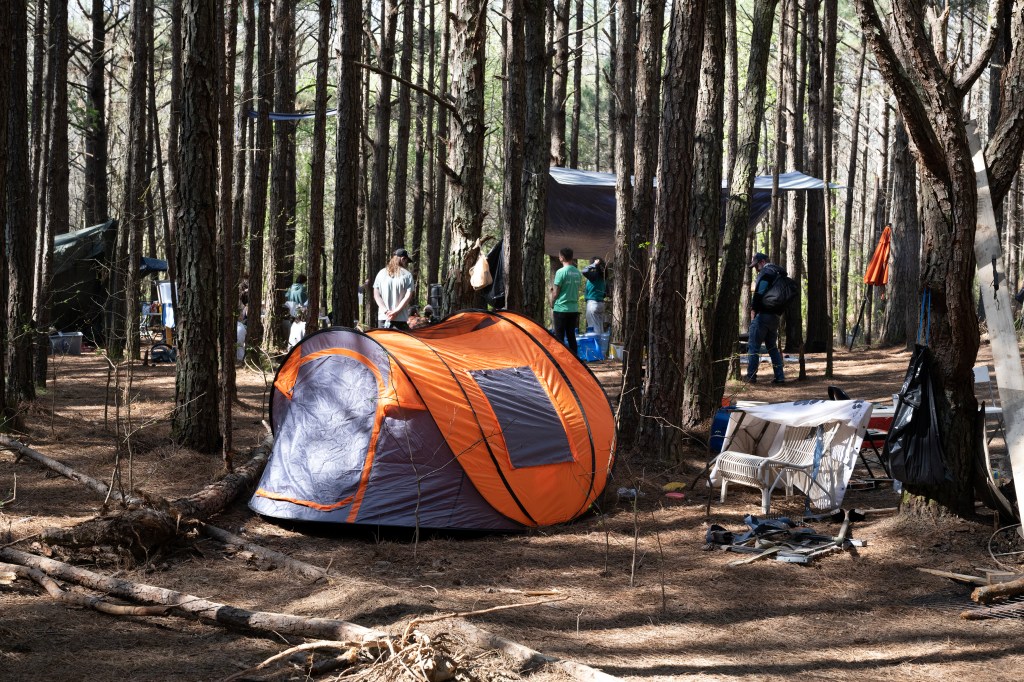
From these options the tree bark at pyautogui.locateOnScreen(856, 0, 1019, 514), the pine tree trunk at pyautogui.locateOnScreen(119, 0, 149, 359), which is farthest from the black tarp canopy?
Answer: the tree bark at pyautogui.locateOnScreen(856, 0, 1019, 514)

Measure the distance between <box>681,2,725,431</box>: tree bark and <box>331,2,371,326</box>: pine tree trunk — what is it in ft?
13.8

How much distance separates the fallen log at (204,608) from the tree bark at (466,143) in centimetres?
477

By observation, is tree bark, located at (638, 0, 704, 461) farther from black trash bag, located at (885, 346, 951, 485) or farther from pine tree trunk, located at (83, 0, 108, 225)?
pine tree trunk, located at (83, 0, 108, 225)

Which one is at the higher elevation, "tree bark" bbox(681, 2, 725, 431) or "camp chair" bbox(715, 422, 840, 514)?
"tree bark" bbox(681, 2, 725, 431)

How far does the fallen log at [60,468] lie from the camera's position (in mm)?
6340

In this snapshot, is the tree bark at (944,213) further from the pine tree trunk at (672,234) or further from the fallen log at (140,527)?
the fallen log at (140,527)

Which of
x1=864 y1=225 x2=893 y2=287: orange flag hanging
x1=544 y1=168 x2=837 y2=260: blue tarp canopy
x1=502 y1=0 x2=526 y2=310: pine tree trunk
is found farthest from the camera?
x1=864 y1=225 x2=893 y2=287: orange flag hanging

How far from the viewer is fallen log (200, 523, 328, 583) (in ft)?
16.7

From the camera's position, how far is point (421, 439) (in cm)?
602

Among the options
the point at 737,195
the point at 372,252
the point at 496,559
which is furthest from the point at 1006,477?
the point at 372,252

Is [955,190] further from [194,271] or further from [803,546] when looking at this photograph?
[194,271]

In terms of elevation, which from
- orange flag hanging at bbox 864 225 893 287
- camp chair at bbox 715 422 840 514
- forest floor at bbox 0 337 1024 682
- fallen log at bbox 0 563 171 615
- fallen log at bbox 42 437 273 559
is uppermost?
orange flag hanging at bbox 864 225 893 287

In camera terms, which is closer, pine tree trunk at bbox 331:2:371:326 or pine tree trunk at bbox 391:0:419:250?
pine tree trunk at bbox 331:2:371:326

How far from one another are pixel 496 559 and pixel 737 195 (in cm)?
584
